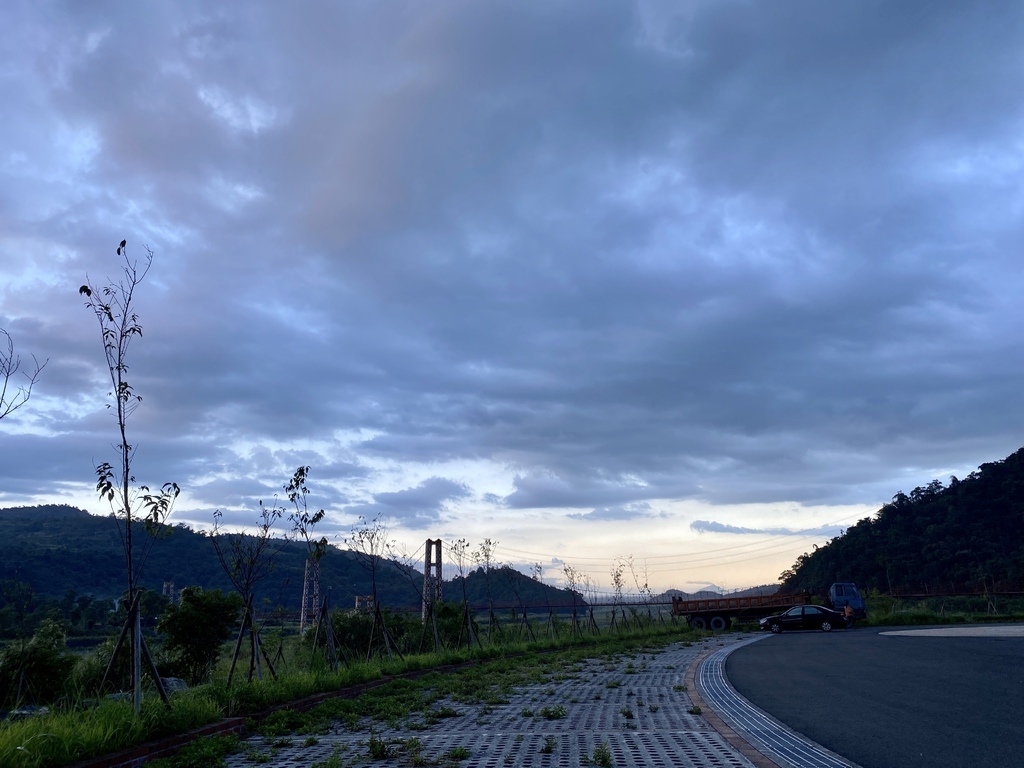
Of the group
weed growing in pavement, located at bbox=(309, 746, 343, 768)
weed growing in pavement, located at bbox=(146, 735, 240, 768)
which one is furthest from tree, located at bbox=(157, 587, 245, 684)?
weed growing in pavement, located at bbox=(309, 746, 343, 768)

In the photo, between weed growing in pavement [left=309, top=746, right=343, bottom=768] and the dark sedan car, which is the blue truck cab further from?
weed growing in pavement [left=309, top=746, right=343, bottom=768]

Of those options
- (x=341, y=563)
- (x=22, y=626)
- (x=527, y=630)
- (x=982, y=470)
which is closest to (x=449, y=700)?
(x=22, y=626)

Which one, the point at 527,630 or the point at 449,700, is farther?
the point at 527,630

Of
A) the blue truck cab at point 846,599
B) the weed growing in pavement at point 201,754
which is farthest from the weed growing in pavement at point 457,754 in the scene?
the blue truck cab at point 846,599

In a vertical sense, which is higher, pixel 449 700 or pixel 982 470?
pixel 982 470

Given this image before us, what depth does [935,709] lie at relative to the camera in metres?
10.1

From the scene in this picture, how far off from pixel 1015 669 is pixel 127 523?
1626cm

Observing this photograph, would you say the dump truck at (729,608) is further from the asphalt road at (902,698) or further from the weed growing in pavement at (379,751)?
the weed growing in pavement at (379,751)

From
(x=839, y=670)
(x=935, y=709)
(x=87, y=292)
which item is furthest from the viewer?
(x=839, y=670)

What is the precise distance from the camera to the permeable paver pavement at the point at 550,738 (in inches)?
296

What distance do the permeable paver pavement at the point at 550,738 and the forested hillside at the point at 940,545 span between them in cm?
5006

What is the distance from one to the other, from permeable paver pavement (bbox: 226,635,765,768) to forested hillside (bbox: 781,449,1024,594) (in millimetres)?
50064

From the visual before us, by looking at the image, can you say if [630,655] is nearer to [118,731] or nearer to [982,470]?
[118,731]

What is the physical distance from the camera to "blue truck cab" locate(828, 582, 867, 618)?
118 ft
